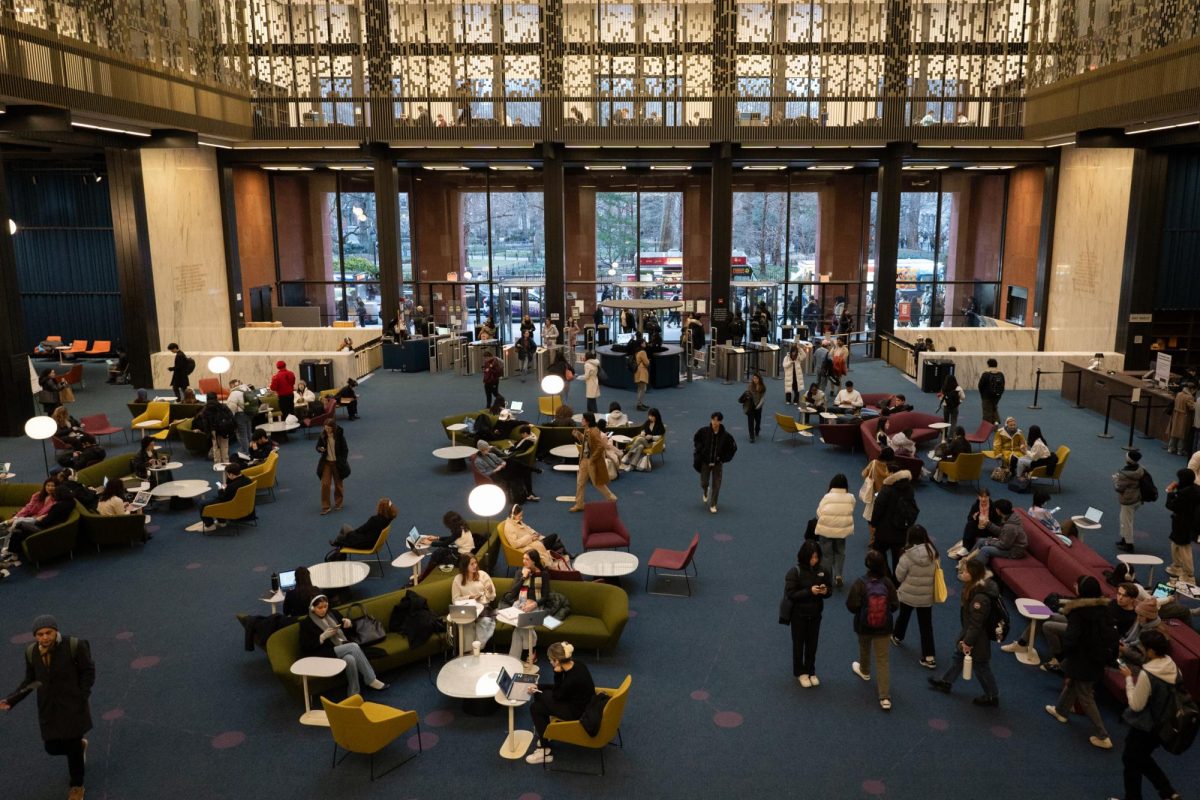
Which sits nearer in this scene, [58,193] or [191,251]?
[191,251]

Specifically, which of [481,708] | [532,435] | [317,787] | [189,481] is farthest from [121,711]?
[532,435]

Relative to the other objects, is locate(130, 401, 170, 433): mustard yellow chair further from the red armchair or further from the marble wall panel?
the red armchair

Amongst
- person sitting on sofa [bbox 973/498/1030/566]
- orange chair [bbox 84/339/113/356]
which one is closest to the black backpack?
person sitting on sofa [bbox 973/498/1030/566]

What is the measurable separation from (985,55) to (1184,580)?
19.3m

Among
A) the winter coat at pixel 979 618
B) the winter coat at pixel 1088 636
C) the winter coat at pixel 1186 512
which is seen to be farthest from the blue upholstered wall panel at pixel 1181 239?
the winter coat at pixel 979 618

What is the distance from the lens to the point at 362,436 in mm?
18031

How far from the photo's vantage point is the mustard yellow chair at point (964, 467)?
548 inches

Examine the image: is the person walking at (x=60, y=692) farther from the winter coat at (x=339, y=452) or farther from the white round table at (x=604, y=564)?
the winter coat at (x=339, y=452)

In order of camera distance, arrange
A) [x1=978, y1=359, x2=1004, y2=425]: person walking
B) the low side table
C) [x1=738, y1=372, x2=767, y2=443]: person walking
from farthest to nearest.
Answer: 1. [x1=978, y1=359, x2=1004, y2=425]: person walking
2. [x1=738, y1=372, x2=767, y2=443]: person walking
3. the low side table

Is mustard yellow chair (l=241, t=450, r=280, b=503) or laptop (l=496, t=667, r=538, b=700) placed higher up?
mustard yellow chair (l=241, t=450, r=280, b=503)

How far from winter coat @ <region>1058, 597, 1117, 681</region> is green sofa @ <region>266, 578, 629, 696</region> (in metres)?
3.90

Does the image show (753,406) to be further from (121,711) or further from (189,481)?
(121,711)

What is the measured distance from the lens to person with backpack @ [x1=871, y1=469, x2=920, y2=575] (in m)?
10.2

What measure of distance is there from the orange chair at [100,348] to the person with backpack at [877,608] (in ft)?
88.5
